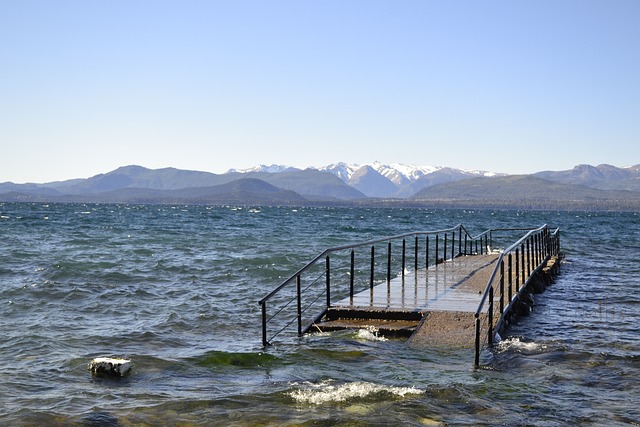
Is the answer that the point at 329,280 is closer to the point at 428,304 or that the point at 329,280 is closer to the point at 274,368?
the point at 428,304

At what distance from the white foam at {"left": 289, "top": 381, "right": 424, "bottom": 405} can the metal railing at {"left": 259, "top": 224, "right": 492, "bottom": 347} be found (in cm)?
210

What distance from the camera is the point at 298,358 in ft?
37.9

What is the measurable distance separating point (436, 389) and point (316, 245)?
33345 millimetres

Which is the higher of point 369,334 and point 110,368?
point 369,334

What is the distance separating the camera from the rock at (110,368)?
10633mm

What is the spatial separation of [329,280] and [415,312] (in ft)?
11.6

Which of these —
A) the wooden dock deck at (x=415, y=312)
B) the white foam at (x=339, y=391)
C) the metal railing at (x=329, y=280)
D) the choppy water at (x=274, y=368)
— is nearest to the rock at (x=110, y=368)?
the choppy water at (x=274, y=368)

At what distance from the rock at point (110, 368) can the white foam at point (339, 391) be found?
269 centimetres

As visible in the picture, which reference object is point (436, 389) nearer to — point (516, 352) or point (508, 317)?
point (516, 352)

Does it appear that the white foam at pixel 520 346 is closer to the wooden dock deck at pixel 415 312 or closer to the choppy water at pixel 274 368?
the choppy water at pixel 274 368

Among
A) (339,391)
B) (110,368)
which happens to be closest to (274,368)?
(339,391)

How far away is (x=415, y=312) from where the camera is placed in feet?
43.6

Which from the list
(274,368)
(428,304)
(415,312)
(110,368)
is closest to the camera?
(110,368)

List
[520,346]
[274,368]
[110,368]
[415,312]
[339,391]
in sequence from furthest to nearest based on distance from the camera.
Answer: [415,312] → [520,346] → [274,368] → [110,368] → [339,391]
